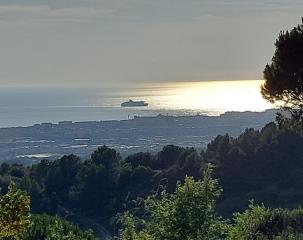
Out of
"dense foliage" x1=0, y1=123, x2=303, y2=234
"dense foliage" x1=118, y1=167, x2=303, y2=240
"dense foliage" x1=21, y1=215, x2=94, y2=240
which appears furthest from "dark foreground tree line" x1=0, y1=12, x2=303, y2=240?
"dense foliage" x1=118, y1=167, x2=303, y2=240

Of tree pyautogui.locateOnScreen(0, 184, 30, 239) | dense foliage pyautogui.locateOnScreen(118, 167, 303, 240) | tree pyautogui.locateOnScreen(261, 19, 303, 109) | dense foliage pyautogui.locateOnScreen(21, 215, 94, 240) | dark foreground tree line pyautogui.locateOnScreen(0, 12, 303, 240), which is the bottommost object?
dark foreground tree line pyautogui.locateOnScreen(0, 12, 303, 240)

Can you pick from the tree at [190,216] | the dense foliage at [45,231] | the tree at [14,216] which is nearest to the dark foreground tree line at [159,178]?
the dense foliage at [45,231]

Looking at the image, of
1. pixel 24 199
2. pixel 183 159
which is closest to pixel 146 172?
pixel 183 159

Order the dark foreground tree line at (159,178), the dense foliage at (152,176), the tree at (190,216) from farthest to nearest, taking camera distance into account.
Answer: the dense foliage at (152,176) → the dark foreground tree line at (159,178) → the tree at (190,216)

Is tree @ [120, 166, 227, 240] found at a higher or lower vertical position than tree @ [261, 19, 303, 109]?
lower

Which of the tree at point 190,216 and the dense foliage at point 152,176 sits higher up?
the tree at point 190,216

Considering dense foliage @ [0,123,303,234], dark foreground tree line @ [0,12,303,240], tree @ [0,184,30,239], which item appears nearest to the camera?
tree @ [0,184,30,239]

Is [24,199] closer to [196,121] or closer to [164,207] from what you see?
[164,207]

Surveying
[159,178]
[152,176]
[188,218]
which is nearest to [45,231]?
[188,218]

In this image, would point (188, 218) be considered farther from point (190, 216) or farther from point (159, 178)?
point (159, 178)

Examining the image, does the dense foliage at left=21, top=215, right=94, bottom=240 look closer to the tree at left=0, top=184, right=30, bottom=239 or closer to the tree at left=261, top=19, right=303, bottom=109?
the tree at left=261, top=19, right=303, bottom=109

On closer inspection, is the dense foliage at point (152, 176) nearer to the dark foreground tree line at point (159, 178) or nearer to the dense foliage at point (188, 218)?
the dark foreground tree line at point (159, 178)

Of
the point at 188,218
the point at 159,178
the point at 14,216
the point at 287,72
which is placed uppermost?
the point at 287,72

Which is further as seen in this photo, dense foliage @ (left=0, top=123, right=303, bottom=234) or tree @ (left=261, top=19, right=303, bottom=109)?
dense foliage @ (left=0, top=123, right=303, bottom=234)
